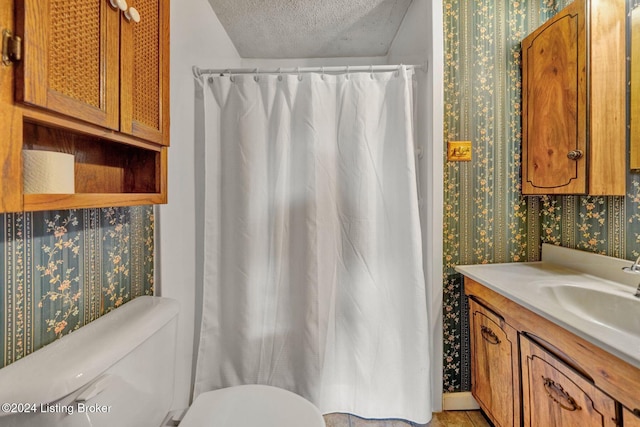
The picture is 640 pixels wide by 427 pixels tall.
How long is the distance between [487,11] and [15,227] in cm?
206

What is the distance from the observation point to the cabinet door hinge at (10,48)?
485 millimetres

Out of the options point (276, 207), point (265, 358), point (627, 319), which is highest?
point (276, 207)

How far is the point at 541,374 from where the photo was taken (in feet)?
3.20

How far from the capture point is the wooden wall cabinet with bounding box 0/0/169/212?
19.8 inches

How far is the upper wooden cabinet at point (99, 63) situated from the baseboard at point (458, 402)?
5.77 feet

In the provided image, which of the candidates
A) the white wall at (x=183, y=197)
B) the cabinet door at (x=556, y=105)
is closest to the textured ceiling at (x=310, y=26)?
the white wall at (x=183, y=197)

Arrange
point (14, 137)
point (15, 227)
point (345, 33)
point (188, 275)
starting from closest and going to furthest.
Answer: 1. point (14, 137)
2. point (15, 227)
3. point (188, 275)
4. point (345, 33)

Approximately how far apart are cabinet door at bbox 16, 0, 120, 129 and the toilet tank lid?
541 mm

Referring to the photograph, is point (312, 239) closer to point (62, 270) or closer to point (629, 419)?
point (62, 270)

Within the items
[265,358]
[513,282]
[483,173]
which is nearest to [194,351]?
[265,358]

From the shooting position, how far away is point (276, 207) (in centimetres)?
140

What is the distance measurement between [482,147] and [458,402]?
4.32 feet

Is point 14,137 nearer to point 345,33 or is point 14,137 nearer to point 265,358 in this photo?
point 265,358

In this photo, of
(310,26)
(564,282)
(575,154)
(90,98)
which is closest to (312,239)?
(90,98)
